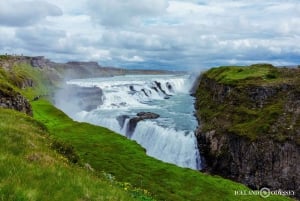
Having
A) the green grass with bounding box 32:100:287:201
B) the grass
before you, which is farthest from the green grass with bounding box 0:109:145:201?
the grass

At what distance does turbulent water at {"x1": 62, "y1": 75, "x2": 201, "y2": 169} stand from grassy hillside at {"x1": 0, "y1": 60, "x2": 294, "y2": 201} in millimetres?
18365

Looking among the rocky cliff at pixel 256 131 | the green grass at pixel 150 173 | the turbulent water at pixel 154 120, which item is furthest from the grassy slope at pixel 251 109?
the green grass at pixel 150 173

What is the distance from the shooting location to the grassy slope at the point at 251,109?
2625 inches

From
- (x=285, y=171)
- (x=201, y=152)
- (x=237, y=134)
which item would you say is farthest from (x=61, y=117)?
(x=285, y=171)

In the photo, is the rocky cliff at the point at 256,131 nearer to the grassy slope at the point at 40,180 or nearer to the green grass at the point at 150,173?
the green grass at the point at 150,173

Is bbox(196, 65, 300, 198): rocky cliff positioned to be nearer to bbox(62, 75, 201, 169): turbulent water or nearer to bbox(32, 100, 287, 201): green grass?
bbox(62, 75, 201, 169): turbulent water

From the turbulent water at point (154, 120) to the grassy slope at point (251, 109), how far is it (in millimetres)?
5243

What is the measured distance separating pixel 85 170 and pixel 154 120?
70.4 meters

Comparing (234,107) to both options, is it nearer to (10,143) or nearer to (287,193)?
(287,193)

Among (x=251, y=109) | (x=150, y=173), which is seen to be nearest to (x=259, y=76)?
(x=251, y=109)

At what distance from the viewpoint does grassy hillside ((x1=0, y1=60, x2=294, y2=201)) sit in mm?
12812

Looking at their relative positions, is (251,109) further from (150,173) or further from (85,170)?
(85,170)

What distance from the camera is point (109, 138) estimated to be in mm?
48500

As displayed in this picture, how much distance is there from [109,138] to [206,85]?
78.0 metres
